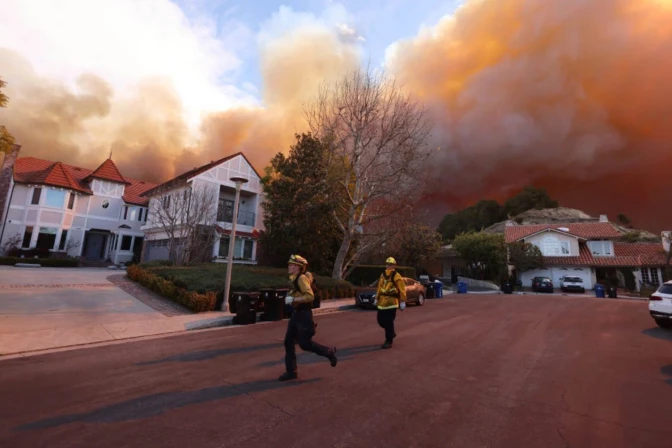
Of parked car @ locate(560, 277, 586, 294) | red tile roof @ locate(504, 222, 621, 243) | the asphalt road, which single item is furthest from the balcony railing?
red tile roof @ locate(504, 222, 621, 243)

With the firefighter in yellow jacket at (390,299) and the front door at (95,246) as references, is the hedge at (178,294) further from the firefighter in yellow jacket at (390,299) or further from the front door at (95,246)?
the front door at (95,246)

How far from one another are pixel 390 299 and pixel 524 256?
Result: 33.8 meters

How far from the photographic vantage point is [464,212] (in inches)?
3391

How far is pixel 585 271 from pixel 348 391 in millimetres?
42195

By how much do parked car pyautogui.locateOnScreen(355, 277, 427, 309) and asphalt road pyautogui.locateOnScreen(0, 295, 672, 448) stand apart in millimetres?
7103

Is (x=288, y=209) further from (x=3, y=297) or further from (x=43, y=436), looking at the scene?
(x=43, y=436)

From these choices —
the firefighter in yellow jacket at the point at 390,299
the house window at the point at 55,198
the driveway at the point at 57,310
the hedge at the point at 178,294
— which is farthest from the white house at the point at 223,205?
the firefighter in yellow jacket at the point at 390,299

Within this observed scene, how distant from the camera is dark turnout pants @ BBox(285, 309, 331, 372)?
5.00 meters

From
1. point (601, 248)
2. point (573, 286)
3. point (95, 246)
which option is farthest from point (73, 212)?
point (601, 248)

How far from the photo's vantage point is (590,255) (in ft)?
123

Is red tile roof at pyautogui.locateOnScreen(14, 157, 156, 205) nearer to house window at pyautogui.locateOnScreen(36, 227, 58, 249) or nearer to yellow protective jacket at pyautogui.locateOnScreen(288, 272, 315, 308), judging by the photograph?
house window at pyautogui.locateOnScreen(36, 227, 58, 249)

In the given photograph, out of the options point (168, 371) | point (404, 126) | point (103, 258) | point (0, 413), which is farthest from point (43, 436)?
point (103, 258)

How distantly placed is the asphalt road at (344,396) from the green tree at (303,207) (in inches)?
518

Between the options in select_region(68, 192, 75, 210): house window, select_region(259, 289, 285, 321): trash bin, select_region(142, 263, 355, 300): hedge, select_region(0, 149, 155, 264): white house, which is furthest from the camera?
select_region(68, 192, 75, 210): house window
